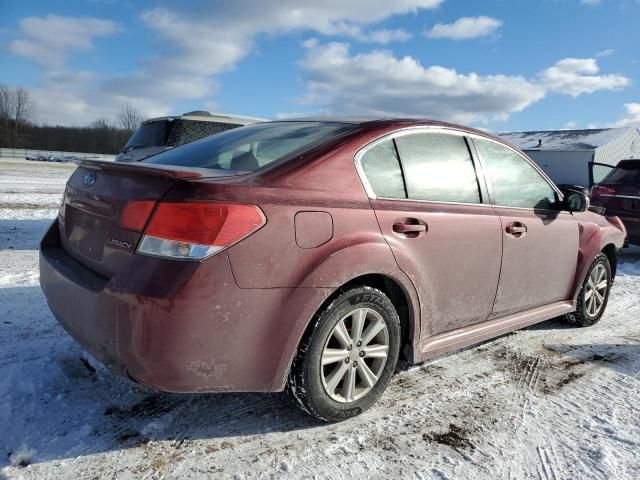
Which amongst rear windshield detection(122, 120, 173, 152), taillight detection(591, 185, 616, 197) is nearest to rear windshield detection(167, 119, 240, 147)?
rear windshield detection(122, 120, 173, 152)

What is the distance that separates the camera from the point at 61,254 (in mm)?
2684

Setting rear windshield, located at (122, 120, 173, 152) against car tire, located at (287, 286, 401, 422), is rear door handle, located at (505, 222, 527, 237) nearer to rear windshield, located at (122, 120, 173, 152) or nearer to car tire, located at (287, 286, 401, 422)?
car tire, located at (287, 286, 401, 422)

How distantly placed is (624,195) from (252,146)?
7.17 metres

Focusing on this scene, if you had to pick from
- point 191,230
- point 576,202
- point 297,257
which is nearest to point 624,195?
point 576,202

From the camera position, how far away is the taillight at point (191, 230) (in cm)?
202

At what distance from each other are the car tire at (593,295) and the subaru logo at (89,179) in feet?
12.7

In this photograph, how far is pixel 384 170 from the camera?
2.72 m

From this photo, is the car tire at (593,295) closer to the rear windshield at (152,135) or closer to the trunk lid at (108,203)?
the trunk lid at (108,203)

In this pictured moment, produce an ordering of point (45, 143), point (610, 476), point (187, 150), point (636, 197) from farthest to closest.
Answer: point (45, 143) < point (636, 197) < point (187, 150) < point (610, 476)

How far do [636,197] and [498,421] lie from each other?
6.61 metres

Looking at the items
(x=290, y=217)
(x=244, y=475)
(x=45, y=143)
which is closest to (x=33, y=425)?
(x=244, y=475)

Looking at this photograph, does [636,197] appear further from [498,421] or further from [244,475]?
[244,475]

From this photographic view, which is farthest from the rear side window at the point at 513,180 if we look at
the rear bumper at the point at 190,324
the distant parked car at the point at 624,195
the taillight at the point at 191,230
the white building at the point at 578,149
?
the white building at the point at 578,149

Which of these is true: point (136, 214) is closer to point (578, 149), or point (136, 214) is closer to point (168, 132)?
point (168, 132)
